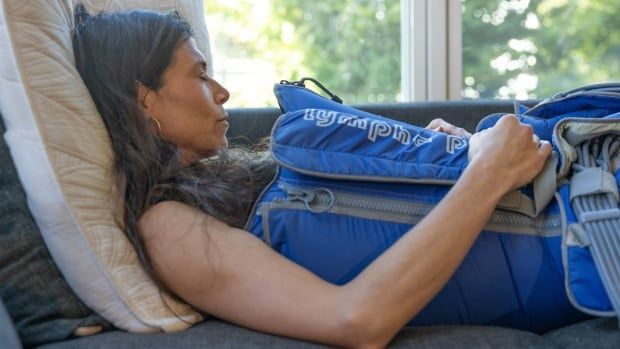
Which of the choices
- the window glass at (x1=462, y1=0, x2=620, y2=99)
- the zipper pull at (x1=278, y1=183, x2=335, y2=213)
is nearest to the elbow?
the zipper pull at (x1=278, y1=183, x2=335, y2=213)

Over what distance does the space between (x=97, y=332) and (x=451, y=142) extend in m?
0.63

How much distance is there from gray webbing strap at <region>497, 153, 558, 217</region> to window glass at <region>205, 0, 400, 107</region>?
47.6 inches

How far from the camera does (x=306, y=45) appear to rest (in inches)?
89.3

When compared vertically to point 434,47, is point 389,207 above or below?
below

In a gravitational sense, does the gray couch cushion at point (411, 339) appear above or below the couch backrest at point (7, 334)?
below

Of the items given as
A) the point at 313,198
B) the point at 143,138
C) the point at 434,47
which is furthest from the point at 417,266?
the point at 434,47

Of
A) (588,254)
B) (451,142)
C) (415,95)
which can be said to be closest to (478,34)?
(415,95)

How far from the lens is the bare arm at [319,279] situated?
0.95 metres

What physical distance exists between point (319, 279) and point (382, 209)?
18 cm

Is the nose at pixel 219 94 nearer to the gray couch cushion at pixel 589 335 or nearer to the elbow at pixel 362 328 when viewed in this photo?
the elbow at pixel 362 328

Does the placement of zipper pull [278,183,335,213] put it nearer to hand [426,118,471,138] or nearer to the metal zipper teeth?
the metal zipper teeth

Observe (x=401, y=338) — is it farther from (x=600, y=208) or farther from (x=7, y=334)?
(x=7, y=334)

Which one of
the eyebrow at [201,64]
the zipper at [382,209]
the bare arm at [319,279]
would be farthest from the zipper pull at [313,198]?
the eyebrow at [201,64]

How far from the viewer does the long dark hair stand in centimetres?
113
